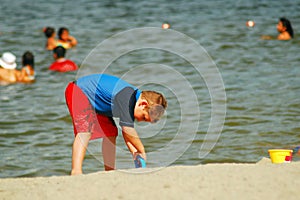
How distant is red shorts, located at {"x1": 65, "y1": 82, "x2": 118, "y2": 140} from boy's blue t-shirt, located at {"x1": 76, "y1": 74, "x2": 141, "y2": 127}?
0.18ft

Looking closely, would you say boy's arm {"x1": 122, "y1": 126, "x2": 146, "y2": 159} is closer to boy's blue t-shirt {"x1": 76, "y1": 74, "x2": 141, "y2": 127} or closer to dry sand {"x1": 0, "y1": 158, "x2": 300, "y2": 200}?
boy's blue t-shirt {"x1": 76, "y1": 74, "x2": 141, "y2": 127}

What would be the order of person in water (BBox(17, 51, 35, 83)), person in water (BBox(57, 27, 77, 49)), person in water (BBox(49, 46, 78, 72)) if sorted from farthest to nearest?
person in water (BBox(57, 27, 77, 49))
person in water (BBox(49, 46, 78, 72))
person in water (BBox(17, 51, 35, 83))

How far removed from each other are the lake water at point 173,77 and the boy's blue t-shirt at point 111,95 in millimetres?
2059

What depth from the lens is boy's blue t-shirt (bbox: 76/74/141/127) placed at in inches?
219

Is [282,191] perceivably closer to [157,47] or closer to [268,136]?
[268,136]

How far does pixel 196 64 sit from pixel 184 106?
9.95 feet

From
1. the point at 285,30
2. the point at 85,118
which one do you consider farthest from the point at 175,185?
the point at 285,30

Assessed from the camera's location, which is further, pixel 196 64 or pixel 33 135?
pixel 196 64

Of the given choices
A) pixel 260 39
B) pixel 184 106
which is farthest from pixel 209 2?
pixel 184 106

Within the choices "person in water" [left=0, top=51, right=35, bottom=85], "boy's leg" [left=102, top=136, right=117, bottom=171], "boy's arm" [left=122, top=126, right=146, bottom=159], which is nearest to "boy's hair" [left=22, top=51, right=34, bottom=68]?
"person in water" [left=0, top=51, right=35, bottom=85]

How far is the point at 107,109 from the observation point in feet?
19.3

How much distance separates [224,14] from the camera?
1942cm

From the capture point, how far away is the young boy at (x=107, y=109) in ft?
18.4

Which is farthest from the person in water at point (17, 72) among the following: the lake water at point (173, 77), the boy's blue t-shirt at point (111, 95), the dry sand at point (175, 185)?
the dry sand at point (175, 185)
